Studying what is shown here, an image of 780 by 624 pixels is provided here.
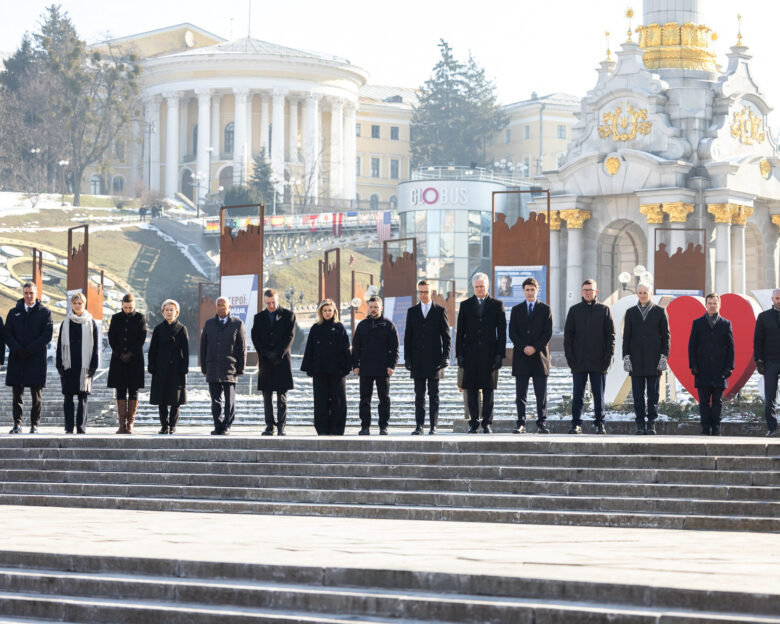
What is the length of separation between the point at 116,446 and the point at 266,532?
178 inches

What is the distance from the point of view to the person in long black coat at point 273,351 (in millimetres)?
16078

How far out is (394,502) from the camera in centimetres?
1229

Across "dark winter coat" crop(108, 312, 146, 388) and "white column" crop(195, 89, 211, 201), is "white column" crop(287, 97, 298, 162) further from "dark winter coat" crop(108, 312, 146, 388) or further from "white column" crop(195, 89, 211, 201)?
"dark winter coat" crop(108, 312, 146, 388)

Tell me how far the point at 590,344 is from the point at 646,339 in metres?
0.61

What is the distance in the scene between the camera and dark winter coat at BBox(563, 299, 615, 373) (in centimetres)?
1569

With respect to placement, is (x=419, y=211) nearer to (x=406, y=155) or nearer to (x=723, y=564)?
(x=406, y=155)

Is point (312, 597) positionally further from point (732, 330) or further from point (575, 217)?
point (575, 217)

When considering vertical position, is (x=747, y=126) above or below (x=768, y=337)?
above

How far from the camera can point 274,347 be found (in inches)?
637

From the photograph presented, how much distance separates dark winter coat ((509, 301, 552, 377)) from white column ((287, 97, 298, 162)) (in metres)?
86.4

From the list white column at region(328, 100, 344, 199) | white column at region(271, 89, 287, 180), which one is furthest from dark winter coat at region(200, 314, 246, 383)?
white column at region(328, 100, 344, 199)

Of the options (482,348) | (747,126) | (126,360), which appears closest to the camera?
(482,348)

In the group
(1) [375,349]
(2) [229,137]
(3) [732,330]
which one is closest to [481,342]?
(1) [375,349]

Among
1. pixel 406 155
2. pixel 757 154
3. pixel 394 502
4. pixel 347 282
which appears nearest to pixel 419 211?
pixel 347 282
